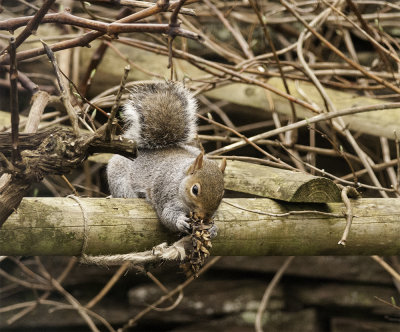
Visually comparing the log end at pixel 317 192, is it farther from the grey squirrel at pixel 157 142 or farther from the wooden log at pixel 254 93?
the wooden log at pixel 254 93

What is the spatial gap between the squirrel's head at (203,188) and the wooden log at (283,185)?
17 centimetres

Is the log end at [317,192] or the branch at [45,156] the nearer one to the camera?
the branch at [45,156]

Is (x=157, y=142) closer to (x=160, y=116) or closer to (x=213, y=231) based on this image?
(x=160, y=116)

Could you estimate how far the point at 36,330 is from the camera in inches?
94.3

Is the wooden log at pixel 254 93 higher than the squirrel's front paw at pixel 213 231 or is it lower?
higher

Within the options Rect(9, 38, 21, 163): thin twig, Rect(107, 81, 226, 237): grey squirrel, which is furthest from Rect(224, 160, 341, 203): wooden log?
Rect(9, 38, 21, 163): thin twig

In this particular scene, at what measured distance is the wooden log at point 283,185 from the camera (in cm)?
134

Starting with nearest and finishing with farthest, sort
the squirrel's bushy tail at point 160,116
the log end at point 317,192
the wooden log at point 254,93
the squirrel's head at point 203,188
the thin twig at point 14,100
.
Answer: the thin twig at point 14,100 → the squirrel's head at point 203,188 → the log end at point 317,192 → the squirrel's bushy tail at point 160,116 → the wooden log at point 254,93

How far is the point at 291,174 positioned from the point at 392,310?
1384 millimetres

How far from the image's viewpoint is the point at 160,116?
5.11ft

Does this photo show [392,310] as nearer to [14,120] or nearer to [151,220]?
[151,220]

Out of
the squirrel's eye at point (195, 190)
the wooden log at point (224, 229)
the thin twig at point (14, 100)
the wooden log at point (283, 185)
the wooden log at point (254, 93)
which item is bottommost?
the wooden log at point (224, 229)

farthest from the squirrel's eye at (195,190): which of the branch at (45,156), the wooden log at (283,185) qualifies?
the branch at (45,156)

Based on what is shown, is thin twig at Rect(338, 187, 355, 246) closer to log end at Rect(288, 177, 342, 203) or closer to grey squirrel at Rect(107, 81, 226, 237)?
log end at Rect(288, 177, 342, 203)
